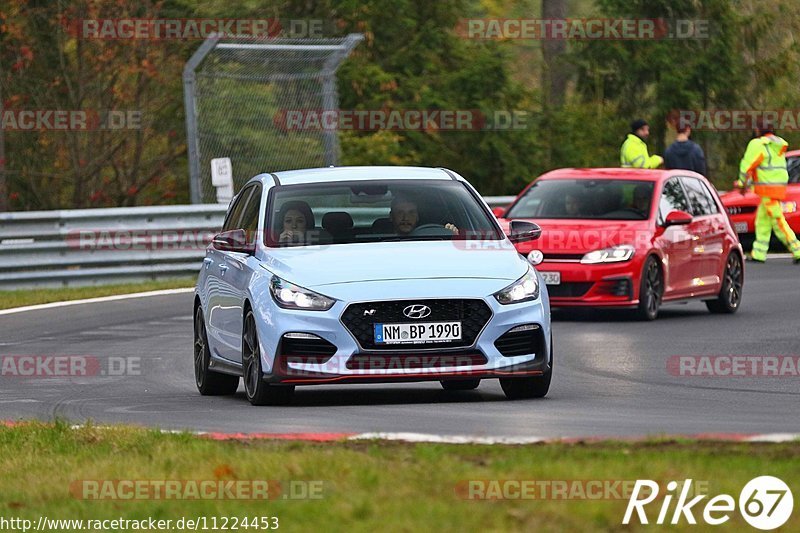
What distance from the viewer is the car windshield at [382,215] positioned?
41.6 ft

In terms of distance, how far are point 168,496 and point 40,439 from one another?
2436mm

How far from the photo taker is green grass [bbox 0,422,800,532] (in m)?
6.97

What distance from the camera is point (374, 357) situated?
457 inches

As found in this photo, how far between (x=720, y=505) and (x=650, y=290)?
40.4 feet

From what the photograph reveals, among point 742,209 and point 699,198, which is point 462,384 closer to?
point 699,198

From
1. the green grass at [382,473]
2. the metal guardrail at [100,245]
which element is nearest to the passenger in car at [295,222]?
the green grass at [382,473]

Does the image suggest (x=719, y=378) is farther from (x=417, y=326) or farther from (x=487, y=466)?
(x=487, y=466)

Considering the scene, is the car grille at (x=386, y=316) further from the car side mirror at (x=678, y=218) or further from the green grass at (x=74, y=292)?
the green grass at (x=74, y=292)

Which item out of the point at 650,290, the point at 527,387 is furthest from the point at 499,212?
the point at 527,387

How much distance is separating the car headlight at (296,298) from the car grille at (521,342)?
1.07 metres

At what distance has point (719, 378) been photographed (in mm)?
13977

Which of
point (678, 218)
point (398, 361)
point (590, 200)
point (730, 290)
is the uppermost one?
point (398, 361)

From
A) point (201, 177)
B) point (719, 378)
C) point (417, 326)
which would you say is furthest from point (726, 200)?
point (417, 326)

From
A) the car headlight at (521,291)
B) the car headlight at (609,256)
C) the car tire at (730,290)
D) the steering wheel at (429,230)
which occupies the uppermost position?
the steering wheel at (429,230)
